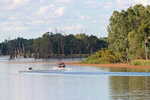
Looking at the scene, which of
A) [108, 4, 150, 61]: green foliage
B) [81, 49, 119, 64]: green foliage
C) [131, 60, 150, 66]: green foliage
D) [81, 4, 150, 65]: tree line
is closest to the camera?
[131, 60, 150, 66]: green foliage

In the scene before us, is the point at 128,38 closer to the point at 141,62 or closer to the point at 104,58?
the point at 104,58

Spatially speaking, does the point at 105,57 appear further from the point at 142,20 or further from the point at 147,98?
the point at 147,98

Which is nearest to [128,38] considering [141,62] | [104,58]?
[104,58]

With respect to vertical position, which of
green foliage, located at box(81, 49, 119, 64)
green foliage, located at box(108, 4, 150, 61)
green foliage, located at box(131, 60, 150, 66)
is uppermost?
green foliage, located at box(108, 4, 150, 61)

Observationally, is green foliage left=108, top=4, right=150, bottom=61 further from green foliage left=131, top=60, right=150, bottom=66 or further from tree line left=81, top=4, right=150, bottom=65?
green foliage left=131, top=60, right=150, bottom=66

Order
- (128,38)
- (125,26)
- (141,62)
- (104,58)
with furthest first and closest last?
(125,26)
(104,58)
(128,38)
(141,62)

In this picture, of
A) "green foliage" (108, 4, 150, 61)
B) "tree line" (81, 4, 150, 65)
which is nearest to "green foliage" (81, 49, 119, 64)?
"tree line" (81, 4, 150, 65)

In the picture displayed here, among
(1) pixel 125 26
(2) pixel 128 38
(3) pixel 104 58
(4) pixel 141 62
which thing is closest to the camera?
(4) pixel 141 62

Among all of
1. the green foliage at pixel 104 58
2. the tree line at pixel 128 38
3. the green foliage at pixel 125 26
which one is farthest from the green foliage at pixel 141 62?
the green foliage at pixel 104 58

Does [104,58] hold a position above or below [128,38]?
below

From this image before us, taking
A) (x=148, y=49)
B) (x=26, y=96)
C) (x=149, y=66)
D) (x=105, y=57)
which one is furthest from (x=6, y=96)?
(x=105, y=57)

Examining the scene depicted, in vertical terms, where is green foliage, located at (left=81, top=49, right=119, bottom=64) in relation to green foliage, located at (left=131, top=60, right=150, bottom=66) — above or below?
above

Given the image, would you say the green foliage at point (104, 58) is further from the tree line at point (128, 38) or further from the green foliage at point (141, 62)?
the green foliage at point (141, 62)

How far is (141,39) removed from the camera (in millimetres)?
75000
